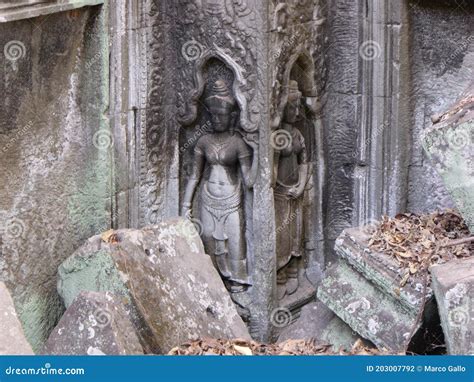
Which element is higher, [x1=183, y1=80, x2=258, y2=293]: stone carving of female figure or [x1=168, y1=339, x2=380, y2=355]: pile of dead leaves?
[x1=183, y1=80, x2=258, y2=293]: stone carving of female figure

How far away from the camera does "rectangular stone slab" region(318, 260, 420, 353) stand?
→ 344 inches

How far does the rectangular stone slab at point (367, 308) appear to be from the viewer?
344 inches

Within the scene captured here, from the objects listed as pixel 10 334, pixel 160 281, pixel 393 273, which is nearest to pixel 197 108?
pixel 160 281

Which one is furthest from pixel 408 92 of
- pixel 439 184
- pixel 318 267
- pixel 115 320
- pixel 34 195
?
pixel 115 320

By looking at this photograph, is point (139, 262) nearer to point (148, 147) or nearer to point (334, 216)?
point (148, 147)

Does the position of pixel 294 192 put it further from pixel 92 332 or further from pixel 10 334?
pixel 10 334

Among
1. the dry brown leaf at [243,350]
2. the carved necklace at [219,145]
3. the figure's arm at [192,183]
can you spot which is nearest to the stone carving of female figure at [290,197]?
the carved necklace at [219,145]

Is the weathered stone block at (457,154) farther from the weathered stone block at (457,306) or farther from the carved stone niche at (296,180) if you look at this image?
the carved stone niche at (296,180)

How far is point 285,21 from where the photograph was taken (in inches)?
409

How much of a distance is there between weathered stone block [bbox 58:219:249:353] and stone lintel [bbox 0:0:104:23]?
148 centimetres

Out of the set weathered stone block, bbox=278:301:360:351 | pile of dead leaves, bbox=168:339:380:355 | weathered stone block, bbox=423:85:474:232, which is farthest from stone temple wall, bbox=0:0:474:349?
weathered stone block, bbox=423:85:474:232

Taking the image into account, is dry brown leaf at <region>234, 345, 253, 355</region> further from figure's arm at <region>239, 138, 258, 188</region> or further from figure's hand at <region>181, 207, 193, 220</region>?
figure's hand at <region>181, 207, 193, 220</region>

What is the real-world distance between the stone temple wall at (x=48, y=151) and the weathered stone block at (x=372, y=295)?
6.31 ft

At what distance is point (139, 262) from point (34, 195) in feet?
3.33
